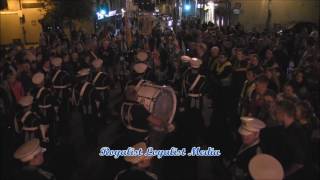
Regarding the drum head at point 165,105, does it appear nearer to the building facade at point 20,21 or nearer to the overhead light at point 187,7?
the building facade at point 20,21

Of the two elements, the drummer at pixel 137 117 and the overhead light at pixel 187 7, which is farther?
the overhead light at pixel 187 7

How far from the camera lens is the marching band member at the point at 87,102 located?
392 inches

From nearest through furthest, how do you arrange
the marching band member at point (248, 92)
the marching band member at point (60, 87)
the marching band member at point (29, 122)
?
1. the marching band member at point (29, 122)
2. the marching band member at point (248, 92)
3. the marching band member at point (60, 87)

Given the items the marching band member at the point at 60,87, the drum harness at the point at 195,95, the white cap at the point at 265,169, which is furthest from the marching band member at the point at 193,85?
the white cap at the point at 265,169

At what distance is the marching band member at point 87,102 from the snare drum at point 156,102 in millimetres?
2015

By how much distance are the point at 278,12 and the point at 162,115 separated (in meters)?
29.1

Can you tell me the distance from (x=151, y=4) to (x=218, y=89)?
55.9ft

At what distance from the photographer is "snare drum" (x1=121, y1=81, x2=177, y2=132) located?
26.1 ft

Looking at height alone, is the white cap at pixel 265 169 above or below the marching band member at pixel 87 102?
above

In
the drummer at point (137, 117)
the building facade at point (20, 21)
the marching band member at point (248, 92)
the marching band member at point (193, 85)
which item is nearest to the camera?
the drummer at point (137, 117)

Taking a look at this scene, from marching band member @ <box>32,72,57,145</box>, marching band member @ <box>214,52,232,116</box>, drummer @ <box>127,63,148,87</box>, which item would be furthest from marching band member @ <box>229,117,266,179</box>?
marching band member @ <box>214,52,232,116</box>

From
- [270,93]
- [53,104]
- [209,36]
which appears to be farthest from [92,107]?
[209,36]

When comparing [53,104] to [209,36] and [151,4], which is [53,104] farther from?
[151,4]

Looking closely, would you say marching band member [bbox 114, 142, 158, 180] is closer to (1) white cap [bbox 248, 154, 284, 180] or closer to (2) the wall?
(1) white cap [bbox 248, 154, 284, 180]
